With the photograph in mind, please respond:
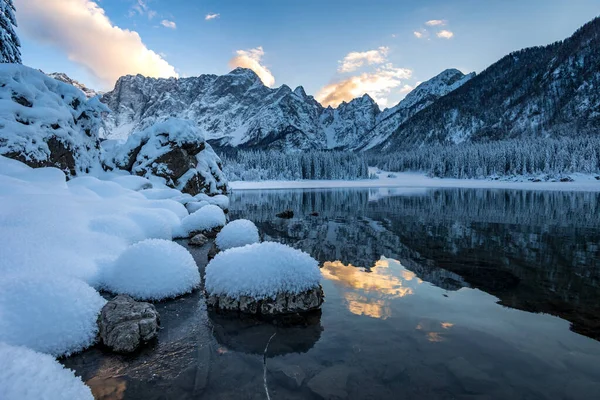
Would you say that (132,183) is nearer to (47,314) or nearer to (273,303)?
(47,314)

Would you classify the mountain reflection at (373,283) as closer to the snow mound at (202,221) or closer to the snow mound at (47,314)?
the snow mound at (47,314)

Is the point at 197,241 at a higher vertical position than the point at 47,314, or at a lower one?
lower

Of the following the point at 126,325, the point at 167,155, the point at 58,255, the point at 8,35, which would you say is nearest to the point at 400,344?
the point at 126,325

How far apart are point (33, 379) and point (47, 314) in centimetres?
288

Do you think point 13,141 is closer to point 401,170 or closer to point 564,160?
point 564,160

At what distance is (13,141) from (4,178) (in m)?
7.77

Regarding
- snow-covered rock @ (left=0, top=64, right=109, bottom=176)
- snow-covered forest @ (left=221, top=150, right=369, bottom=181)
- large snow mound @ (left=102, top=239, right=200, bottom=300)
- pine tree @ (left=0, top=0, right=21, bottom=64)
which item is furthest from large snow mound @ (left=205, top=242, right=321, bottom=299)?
snow-covered forest @ (left=221, top=150, right=369, bottom=181)

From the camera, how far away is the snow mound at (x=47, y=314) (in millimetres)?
5543

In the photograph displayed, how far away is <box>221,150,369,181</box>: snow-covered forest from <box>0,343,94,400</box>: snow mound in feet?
418

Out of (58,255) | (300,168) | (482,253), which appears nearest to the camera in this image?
(58,255)

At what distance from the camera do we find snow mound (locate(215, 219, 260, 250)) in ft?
41.6

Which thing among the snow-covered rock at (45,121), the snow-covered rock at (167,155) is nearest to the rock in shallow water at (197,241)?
the snow-covered rock at (45,121)

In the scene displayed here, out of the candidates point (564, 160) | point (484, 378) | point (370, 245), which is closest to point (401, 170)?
point (564, 160)

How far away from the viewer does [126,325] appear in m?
6.16
